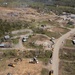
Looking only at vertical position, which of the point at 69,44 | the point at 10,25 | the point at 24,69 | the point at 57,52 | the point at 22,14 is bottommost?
the point at 24,69

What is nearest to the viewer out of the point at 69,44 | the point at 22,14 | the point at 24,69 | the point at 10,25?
the point at 24,69

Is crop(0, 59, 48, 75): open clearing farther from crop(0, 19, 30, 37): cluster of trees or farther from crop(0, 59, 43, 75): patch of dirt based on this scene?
crop(0, 19, 30, 37): cluster of trees

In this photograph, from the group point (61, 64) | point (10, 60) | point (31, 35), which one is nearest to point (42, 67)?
point (61, 64)

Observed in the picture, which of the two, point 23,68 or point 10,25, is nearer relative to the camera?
point 23,68

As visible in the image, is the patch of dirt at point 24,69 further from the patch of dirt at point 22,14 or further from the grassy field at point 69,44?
the patch of dirt at point 22,14

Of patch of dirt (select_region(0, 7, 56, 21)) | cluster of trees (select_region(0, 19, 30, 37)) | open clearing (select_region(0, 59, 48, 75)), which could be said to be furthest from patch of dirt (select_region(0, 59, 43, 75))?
patch of dirt (select_region(0, 7, 56, 21))

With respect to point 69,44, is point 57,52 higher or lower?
lower

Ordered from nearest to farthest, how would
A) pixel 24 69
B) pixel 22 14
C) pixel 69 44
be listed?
pixel 24 69 → pixel 69 44 → pixel 22 14

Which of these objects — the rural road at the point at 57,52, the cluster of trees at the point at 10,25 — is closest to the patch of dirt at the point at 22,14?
the cluster of trees at the point at 10,25

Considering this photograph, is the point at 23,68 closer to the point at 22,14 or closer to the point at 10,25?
the point at 10,25

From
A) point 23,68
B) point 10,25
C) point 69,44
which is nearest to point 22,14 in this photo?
point 10,25

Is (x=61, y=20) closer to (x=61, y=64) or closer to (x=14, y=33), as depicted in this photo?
(x=14, y=33)
